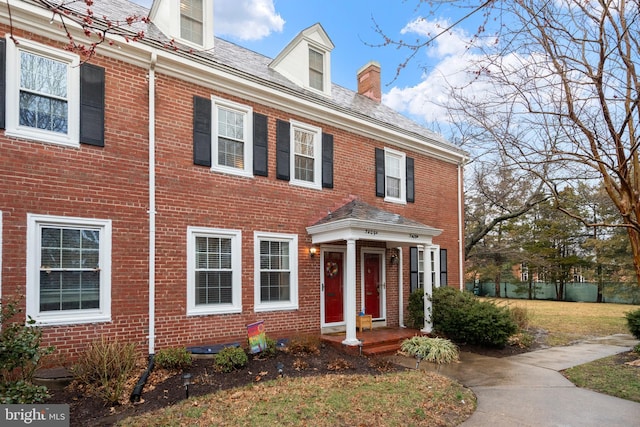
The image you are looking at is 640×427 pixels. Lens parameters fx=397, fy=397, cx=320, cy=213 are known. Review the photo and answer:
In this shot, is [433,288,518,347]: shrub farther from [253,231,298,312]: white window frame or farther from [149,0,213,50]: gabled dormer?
[149,0,213,50]: gabled dormer

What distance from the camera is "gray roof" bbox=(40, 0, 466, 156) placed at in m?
8.45

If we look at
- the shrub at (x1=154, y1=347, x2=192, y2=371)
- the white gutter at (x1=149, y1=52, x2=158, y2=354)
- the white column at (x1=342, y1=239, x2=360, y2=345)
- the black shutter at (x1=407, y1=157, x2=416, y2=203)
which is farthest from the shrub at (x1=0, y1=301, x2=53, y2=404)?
the black shutter at (x1=407, y1=157, x2=416, y2=203)

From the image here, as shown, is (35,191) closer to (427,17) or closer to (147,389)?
(147,389)

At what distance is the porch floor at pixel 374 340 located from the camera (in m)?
8.88

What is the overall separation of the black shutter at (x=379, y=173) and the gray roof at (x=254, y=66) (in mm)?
859

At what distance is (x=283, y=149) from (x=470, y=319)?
6.23m

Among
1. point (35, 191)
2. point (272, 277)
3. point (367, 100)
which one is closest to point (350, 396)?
point (272, 277)

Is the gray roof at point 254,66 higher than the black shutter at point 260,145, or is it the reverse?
the gray roof at point 254,66

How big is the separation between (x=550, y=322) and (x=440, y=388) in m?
12.0

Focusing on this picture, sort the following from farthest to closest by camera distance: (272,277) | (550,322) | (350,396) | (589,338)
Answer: (550,322) < (589,338) < (272,277) < (350,396)

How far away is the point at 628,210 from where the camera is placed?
19.5 ft

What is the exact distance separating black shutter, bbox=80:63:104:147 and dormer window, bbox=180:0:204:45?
254 centimetres

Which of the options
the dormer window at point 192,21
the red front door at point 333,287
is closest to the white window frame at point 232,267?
the red front door at point 333,287

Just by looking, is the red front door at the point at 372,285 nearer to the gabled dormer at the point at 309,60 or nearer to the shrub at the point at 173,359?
the gabled dormer at the point at 309,60
